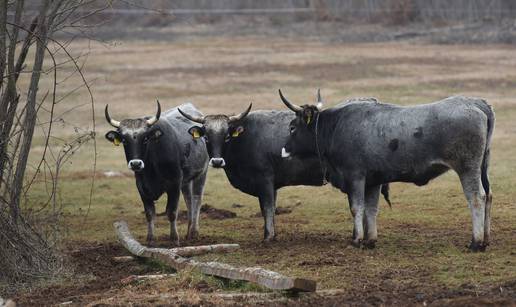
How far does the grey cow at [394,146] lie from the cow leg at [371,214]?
0.6 inches

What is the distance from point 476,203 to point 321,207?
22.0 ft

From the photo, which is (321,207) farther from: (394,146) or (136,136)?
(394,146)

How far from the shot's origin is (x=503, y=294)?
11664 millimetres

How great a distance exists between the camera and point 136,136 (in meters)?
16.7

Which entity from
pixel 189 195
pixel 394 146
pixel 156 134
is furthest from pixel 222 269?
pixel 189 195

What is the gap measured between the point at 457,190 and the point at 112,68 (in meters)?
33.8

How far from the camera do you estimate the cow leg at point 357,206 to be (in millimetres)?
15633

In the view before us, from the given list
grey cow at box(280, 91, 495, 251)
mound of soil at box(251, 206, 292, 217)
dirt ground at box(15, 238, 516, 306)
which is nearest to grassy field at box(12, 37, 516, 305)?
dirt ground at box(15, 238, 516, 306)

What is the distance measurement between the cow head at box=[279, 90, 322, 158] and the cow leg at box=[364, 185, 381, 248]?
1.16 meters

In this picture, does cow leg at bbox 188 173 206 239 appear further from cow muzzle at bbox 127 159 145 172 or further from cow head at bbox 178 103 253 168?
cow muzzle at bbox 127 159 145 172

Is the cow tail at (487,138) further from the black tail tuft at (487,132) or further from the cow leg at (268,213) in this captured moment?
the cow leg at (268,213)

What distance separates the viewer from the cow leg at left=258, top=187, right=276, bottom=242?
16750 mm

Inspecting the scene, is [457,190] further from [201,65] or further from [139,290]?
[201,65]

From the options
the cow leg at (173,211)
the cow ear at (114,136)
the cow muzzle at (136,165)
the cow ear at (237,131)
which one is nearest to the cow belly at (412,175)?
the cow ear at (237,131)
